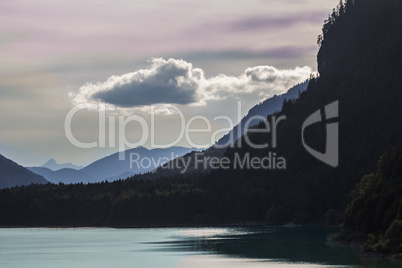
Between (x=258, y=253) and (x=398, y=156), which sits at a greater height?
(x=398, y=156)

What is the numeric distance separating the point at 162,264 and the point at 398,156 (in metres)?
62.8

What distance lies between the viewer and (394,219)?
159 m

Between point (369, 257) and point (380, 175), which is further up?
point (380, 175)

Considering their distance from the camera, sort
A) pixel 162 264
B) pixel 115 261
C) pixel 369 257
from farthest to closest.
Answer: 1. pixel 115 261
2. pixel 162 264
3. pixel 369 257

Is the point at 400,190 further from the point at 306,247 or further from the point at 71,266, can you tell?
the point at 71,266

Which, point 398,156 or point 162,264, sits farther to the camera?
point 398,156

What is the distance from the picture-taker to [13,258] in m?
190

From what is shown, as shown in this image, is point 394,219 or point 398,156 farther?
point 398,156

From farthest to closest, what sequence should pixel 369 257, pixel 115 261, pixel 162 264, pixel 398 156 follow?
pixel 398 156 < pixel 115 261 < pixel 162 264 < pixel 369 257

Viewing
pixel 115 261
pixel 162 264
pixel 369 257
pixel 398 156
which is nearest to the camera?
pixel 369 257

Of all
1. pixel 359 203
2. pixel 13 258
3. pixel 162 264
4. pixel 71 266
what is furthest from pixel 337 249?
pixel 13 258

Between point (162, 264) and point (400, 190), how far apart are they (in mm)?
54312

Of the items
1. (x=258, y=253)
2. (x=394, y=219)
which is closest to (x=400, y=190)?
(x=394, y=219)

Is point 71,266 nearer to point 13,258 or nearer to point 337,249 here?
point 13,258
